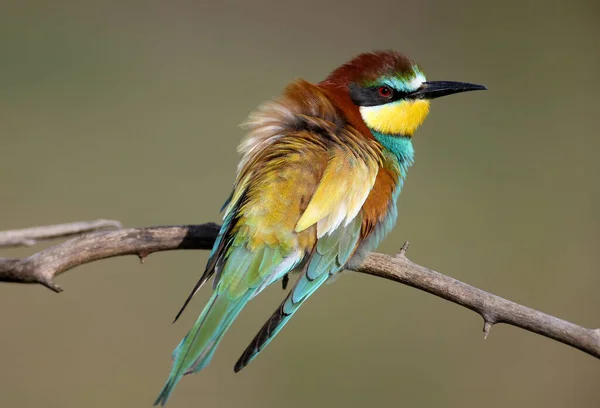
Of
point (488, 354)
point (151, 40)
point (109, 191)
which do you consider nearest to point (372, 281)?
point (488, 354)

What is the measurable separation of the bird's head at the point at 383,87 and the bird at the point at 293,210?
0.06 meters

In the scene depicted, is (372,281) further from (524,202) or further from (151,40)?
(151,40)

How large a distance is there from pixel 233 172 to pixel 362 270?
1991 millimetres

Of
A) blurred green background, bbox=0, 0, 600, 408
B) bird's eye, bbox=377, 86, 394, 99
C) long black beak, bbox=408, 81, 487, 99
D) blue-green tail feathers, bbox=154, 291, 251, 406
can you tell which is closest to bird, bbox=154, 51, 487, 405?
blue-green tail feathers, bbox=154, 291, 251, 406

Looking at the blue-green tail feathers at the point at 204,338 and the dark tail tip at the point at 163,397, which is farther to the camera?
the blue-green tail feathers at the point at 204,338

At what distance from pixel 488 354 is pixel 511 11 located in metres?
2.71

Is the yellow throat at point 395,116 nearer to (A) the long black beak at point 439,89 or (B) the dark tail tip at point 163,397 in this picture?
(A) the long black beak at point 439,89

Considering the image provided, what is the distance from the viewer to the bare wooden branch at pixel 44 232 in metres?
1.55

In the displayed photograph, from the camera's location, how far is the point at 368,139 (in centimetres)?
216

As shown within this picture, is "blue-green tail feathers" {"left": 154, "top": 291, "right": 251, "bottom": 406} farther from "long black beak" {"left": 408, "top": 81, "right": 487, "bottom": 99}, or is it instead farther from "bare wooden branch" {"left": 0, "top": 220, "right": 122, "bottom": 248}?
"long black beak" {"left": 408, "top": 81, "right": 487, "bottom": 99}

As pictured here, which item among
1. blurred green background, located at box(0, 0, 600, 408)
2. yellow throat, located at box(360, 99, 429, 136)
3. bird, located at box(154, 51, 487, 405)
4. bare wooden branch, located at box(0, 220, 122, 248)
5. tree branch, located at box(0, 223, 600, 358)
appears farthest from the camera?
blurred green background, located at box(0, 0, 600, 408)

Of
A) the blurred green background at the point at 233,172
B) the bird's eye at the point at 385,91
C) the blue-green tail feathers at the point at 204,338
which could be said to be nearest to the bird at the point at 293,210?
the blue-green tail feathers at the point at 204,338

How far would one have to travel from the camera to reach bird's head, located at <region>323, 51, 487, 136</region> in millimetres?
2328

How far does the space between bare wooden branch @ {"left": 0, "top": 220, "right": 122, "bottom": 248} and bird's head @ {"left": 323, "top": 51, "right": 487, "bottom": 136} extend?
0.83m
